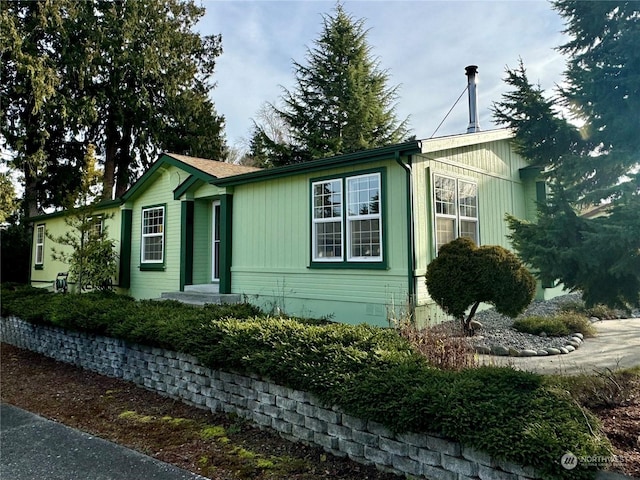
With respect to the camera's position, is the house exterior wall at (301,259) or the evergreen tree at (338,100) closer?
the house exterior wall at (301,259)

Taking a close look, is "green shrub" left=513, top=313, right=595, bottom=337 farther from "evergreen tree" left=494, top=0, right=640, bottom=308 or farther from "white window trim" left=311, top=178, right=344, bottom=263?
"white window trim" left=311, top=178, right=344, bottom=263

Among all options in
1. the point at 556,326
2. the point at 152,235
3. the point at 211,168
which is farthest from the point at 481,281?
the point at 152,235

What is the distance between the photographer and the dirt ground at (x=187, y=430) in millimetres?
3156

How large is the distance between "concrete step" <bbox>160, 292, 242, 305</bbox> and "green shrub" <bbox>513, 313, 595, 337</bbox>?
234 inches

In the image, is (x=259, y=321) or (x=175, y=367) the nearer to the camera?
(x=259, y=321)

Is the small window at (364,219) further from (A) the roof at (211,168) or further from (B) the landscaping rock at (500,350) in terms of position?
(A) the roof at (211,168)

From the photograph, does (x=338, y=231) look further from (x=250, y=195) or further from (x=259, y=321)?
(x=259, y=321)

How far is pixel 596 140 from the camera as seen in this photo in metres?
4.11

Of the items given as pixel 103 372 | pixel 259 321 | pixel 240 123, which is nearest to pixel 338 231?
pixel 259 321

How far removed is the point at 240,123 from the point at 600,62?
2681 centimetres

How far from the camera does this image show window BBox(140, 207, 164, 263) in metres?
12.2

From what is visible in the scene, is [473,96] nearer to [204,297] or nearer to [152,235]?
[204,297]

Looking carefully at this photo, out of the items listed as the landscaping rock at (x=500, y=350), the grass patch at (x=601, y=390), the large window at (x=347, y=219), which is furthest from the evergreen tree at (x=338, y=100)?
the grass patch at (x=601, y=390)

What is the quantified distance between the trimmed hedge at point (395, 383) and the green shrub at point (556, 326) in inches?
161
